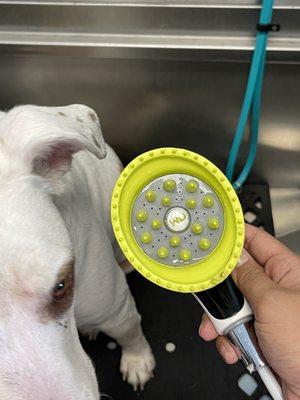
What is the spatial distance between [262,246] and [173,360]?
1.70 feet

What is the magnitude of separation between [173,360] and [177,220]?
690mm

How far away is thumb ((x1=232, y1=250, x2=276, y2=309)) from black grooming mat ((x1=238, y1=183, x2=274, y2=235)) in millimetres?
615

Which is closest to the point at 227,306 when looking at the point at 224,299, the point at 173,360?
the point at 224,299

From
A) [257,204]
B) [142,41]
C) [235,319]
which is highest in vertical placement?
[142,41]

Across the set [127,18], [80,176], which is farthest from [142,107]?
[80,176]

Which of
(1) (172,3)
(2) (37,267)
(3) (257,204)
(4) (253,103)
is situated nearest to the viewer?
(2) (37,267)

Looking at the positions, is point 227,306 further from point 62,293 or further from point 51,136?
point 51,136

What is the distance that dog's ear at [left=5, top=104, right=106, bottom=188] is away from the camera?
2.49ft

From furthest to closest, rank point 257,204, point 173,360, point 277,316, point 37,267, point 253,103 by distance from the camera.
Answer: point 257,204 → point 173,360 → point 253,103 → point 277,316 → point 37,267

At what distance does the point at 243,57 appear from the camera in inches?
44.1

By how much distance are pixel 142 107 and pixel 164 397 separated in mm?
786

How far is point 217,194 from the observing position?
78 centimetres

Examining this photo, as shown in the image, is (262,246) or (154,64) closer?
(262,246)

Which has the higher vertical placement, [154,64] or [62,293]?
[154,64]
